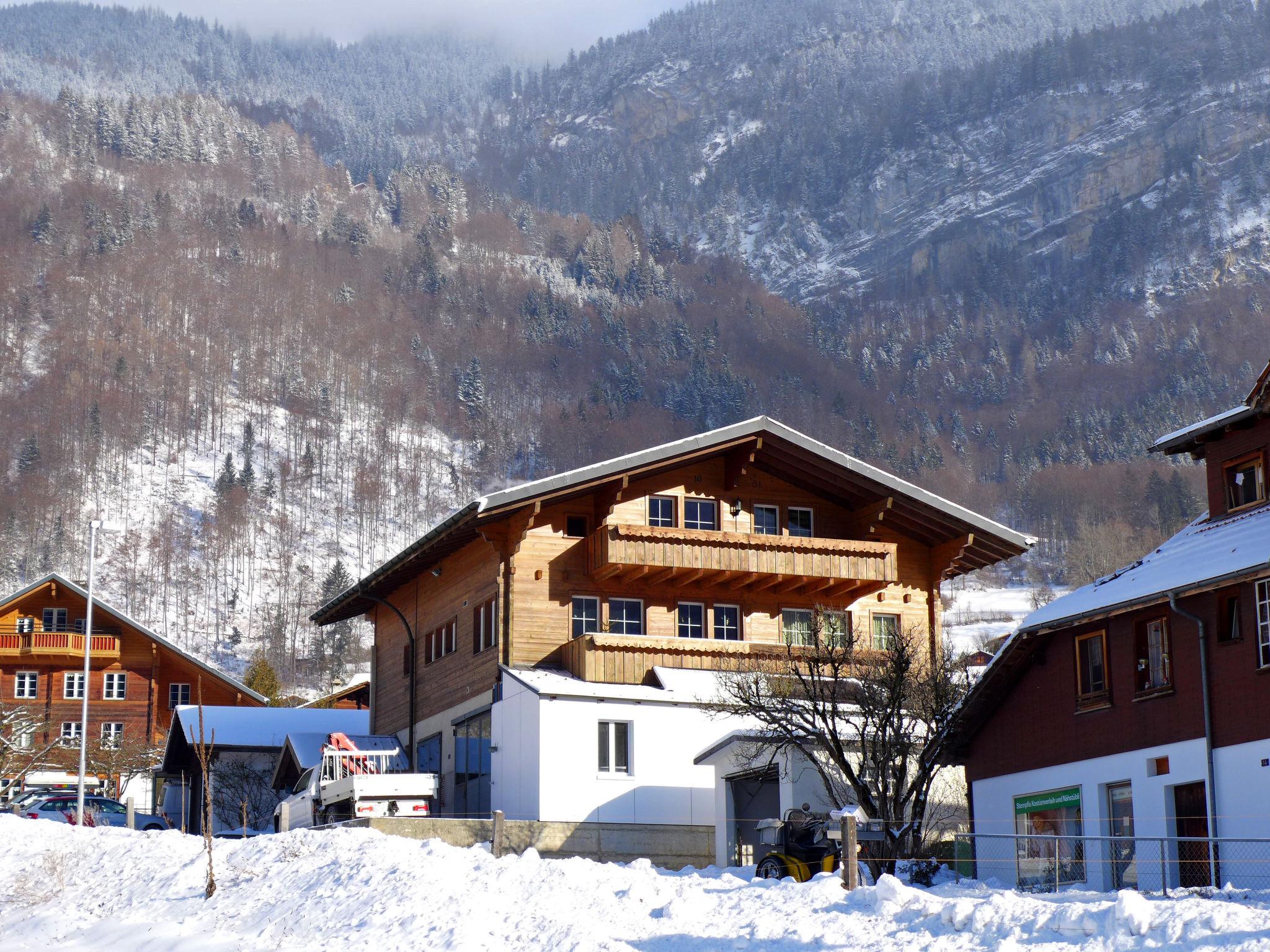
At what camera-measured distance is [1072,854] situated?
101 ft

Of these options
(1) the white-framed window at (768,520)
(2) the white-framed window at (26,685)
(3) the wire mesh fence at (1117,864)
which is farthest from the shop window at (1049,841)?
(2) the white-framed window at (26,685)

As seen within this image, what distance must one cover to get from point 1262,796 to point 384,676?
32.2 m

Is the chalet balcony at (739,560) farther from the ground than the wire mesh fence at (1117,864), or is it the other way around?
the chalet balcony at (739,560)

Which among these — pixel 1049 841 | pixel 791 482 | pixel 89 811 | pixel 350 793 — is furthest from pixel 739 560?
pixel 89 811

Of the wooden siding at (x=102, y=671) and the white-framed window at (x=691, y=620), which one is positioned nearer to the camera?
the white-framed window at (x=691, y=620)

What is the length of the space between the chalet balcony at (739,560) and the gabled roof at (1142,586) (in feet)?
28.5

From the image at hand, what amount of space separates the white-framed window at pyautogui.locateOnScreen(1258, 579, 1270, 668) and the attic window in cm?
393

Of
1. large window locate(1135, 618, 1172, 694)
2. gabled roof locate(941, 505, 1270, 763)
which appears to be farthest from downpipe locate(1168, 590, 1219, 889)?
large window locate(1135, 618, 1172, 694)

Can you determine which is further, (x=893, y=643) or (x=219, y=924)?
(x=893, y=643)

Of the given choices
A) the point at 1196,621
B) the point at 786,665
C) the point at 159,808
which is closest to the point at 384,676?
the point at 159,808

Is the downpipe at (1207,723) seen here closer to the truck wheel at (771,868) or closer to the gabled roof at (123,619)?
the truck wheel at (771,868)

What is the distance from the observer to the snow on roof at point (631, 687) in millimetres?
38062

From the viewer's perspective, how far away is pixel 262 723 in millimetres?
54469

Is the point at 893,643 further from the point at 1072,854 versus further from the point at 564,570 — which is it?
the point at 564,570
